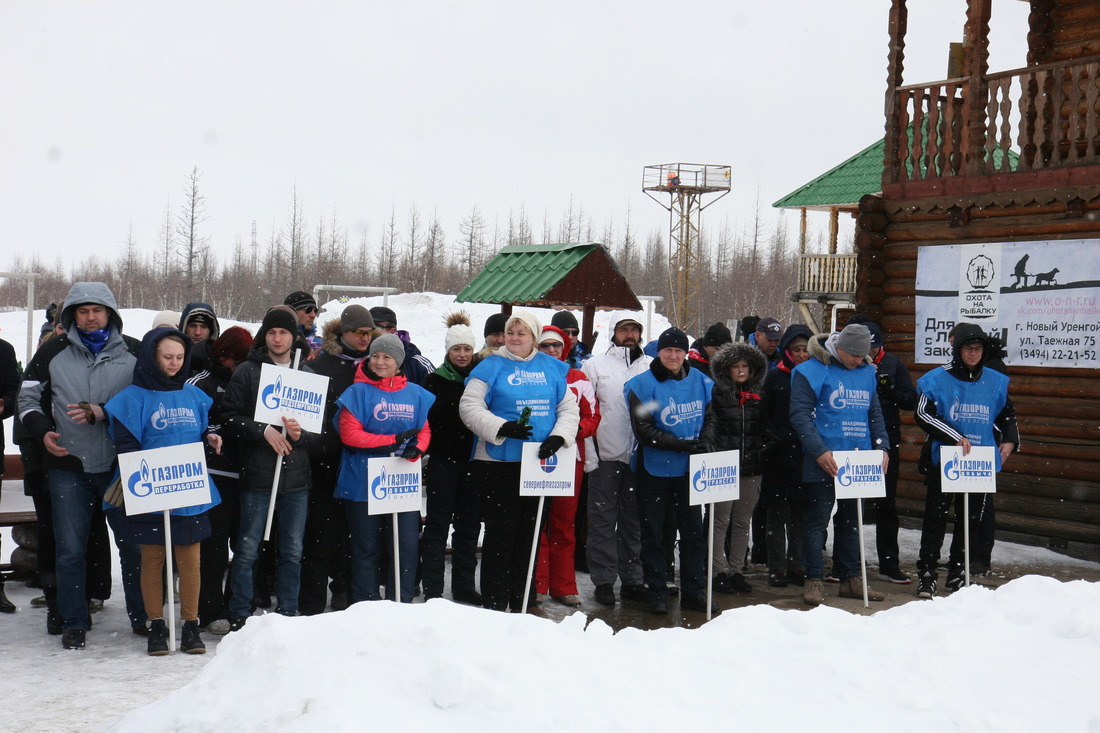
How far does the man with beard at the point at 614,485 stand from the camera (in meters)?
7.60

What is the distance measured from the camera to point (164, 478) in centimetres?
571

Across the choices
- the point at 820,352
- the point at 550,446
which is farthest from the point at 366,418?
the point at 820,352

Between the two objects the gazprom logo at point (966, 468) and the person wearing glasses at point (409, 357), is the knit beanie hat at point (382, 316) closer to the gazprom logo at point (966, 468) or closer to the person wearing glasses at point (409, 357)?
the person wearing glasses at point (409, 357)

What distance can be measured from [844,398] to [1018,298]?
368 centimetres

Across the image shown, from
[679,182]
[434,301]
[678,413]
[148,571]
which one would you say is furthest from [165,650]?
[679,182]

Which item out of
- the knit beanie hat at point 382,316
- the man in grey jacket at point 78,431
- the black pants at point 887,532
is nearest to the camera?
the man in grey jacket at point 78,431

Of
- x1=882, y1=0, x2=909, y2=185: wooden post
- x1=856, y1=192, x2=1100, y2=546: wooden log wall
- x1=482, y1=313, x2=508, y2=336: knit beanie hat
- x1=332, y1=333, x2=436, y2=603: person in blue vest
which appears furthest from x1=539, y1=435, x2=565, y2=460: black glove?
x1=882, y1=0, x2=909, y2=185: wooden post

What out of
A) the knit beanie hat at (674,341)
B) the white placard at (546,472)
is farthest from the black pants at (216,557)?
the knit beanie hat at (674,341)

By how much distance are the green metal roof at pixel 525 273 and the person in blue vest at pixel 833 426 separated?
417 cm

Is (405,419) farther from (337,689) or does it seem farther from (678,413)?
(337,689)

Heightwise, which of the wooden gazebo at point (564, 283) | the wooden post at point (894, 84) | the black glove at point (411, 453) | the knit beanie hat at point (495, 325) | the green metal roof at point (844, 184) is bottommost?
the black glove at point (411, 453)

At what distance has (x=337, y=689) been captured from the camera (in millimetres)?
3723

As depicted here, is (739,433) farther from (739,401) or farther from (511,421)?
(511,421)

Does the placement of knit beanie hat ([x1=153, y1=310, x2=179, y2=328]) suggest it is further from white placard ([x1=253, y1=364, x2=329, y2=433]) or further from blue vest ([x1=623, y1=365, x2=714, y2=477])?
blue vest ([x1=623, y1=365, x2=714, y2=477])
